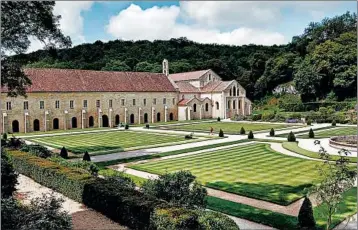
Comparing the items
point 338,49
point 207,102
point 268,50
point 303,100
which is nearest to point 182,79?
point 207,102

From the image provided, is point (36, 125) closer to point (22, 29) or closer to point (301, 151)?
point (22, 29)

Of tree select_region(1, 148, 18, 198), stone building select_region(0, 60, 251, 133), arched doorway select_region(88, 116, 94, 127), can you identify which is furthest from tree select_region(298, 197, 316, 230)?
arched doorway select_region(88, 116, 94, 127)

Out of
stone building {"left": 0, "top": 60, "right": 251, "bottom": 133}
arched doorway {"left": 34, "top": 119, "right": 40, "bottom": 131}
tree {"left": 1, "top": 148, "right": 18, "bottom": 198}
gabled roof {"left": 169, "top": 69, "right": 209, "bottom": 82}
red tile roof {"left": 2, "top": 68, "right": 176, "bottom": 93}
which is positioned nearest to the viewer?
tree {"left": 1, "top": 148, "right": 18, "bottom": 198}

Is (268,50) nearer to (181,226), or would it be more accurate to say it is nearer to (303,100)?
(303,100)

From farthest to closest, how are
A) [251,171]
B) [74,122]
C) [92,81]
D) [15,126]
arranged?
[92,81]
[74,122]
[15,126]
[251,171]

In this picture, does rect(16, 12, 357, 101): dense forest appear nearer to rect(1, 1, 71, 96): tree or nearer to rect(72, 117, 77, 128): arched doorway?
rect(72, 117, 77, 128): arched doorway

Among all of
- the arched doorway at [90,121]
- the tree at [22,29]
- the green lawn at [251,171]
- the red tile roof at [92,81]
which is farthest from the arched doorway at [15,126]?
the green lawn at [251,171]

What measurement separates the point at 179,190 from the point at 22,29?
10.2 metres

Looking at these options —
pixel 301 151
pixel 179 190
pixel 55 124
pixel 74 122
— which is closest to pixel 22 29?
pixel 179 190

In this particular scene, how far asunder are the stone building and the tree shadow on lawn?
95.3ft

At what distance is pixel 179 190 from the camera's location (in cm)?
1064

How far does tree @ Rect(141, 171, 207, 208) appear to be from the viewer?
10289mm

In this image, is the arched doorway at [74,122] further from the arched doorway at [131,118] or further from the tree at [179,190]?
the tree at [179,190]

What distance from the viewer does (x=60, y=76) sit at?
44.8 meters
